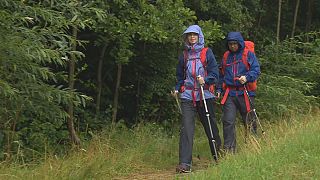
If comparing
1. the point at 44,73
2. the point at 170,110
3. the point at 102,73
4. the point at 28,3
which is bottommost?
the point at 170,110

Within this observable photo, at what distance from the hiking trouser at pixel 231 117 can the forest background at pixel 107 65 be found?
78.9 inches

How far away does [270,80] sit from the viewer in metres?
13.8

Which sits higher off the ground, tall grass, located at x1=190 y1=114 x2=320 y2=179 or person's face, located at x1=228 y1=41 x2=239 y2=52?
person's face, located at x1=228 y1=41 x2=239 y2=52

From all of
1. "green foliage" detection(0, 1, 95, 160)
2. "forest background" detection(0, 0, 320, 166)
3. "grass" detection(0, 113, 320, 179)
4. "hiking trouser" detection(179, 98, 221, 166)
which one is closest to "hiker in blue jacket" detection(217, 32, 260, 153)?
"hiking trouser" detection(179, 98, 221, 166)

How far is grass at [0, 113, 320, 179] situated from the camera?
5.59 m

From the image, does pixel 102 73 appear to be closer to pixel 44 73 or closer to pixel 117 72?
pixel 117 72

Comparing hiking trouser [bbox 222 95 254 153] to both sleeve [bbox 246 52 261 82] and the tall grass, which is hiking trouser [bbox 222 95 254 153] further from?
the tall grass

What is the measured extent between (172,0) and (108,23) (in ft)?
4.21

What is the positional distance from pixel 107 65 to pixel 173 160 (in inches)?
181

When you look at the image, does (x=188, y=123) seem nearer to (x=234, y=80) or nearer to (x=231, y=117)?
(x=231, y=117)

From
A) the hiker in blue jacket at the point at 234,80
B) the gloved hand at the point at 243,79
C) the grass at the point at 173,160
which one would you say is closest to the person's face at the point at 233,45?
the hiker in blue jacket at the point at 234,80

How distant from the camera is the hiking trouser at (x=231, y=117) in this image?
7.67 m

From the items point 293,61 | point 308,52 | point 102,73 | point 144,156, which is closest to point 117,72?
point 102,73

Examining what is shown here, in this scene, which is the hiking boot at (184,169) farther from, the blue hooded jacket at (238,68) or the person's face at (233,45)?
the person's face at (233,45)
